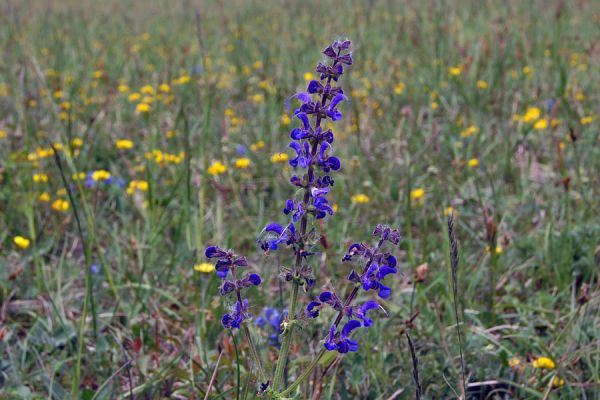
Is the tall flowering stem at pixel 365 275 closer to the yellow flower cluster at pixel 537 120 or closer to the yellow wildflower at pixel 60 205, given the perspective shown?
the yellow wildflower at pixel 60 205

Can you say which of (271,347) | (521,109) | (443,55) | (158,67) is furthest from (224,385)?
(158,67)

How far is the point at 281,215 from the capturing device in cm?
299

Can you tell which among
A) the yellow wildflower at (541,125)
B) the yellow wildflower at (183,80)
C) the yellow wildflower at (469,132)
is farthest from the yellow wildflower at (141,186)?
the yellow wildflower at (541,125)

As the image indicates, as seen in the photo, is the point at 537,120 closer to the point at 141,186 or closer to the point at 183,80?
the point at 141,186

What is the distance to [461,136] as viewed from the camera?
3.75 metres

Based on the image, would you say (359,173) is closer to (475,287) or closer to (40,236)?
(475,287)

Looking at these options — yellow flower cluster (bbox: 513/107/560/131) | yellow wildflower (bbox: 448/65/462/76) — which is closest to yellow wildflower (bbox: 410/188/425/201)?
yellow flower cluster (bbox: 513/107/560/131)

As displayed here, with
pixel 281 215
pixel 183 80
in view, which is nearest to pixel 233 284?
pixel 281 215

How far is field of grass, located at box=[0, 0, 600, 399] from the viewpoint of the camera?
1.99 m

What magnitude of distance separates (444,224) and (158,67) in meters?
3.55

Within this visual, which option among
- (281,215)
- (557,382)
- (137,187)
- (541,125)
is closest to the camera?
(557,382)

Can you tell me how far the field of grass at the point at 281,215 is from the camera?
6.52 feet

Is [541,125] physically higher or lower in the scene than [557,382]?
higher

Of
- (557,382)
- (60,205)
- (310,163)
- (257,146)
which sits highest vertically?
(310,163)
